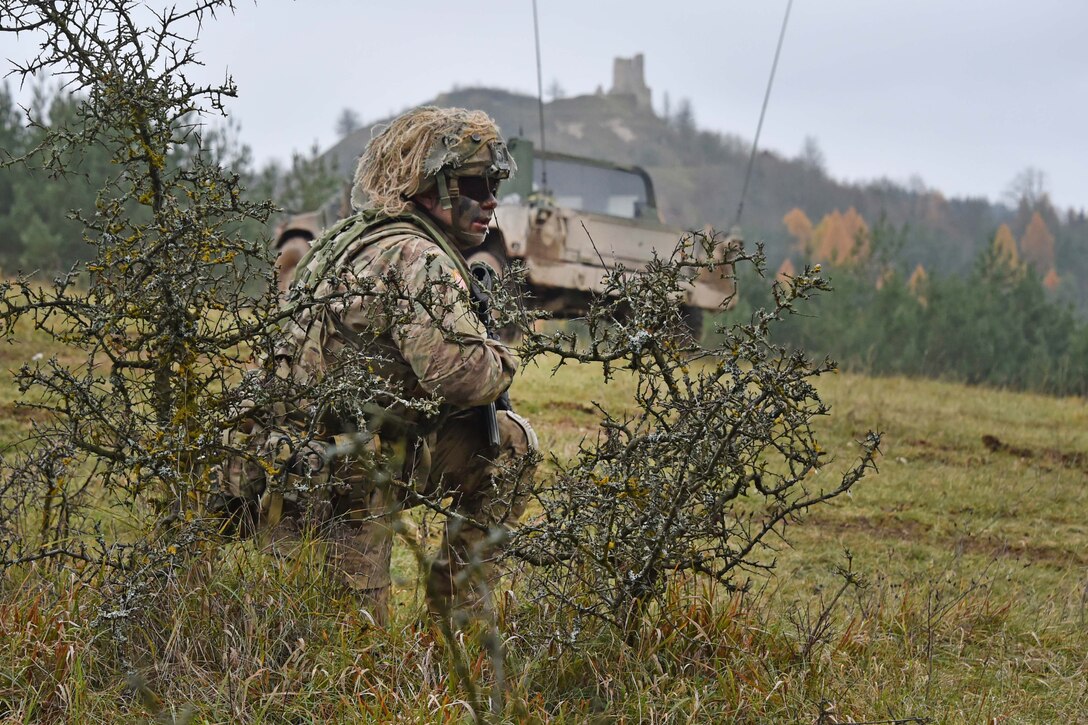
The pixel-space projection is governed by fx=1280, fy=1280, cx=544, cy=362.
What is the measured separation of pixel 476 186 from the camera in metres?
3.74

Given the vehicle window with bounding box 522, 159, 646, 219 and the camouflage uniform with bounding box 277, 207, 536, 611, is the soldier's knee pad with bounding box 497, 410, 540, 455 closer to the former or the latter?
the camouflage uniform with bounding box 277, 207, 536, 611

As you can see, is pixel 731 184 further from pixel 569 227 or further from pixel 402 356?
pixel 402 356

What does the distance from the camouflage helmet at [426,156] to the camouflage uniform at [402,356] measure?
84 millimetres

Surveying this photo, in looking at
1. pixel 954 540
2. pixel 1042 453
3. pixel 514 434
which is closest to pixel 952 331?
pixel 1042 453

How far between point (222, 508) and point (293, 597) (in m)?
0.41

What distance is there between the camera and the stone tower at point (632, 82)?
71.9 metres

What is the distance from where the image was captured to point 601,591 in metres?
3.08

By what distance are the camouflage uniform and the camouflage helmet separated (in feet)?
0.28

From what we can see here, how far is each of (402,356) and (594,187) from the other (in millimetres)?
11055

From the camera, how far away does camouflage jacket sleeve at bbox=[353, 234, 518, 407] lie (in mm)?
3273

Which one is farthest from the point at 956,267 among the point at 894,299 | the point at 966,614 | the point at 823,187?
the point at 966,614

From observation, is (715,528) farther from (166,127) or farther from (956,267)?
(956,267)

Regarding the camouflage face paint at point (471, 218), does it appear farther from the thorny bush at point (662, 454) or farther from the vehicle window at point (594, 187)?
the vehicle window at point (594, 187)

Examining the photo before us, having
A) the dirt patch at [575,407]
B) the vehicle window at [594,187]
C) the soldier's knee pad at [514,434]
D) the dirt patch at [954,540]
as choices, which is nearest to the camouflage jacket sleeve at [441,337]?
the soldier's knee pad at [514,434]
